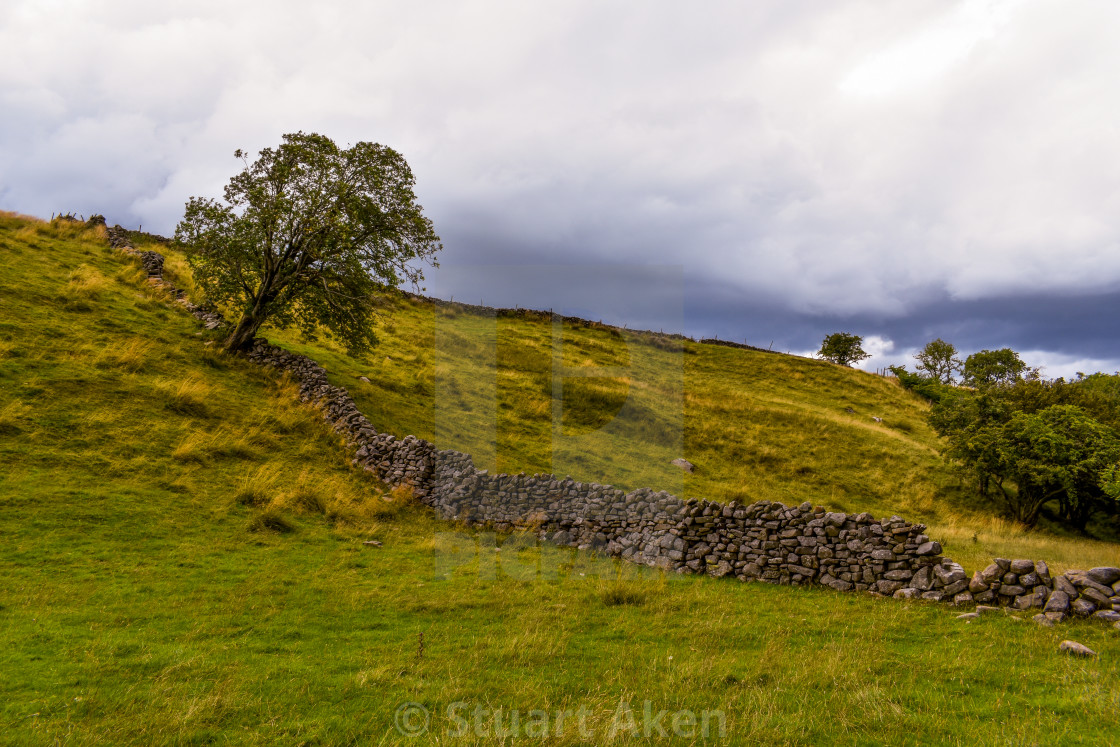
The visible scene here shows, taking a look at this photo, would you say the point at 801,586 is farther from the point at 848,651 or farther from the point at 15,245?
the point at 15,245

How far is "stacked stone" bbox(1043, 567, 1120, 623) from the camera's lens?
27.0 feet

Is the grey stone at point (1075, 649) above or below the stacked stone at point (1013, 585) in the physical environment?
below

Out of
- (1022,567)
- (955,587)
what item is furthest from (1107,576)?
(955,587)

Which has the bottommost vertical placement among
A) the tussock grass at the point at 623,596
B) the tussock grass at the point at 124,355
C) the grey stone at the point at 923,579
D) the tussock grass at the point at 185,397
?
the tussock grass at the point at 623,596

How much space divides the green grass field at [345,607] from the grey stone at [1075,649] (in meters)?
0.14

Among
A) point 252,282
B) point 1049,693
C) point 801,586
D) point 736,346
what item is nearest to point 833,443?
point 801,586

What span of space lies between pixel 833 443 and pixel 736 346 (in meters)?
42.5

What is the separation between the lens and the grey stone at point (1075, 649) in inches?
271

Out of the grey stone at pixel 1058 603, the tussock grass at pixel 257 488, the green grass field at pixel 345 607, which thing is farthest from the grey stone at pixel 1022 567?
the tussock grass at pixel 257 488

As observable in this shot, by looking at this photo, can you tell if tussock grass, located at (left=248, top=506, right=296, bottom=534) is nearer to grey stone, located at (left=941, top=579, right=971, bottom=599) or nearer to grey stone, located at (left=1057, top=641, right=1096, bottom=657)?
grey stone, located at (left=941, top=579, right=971, bottom=599)

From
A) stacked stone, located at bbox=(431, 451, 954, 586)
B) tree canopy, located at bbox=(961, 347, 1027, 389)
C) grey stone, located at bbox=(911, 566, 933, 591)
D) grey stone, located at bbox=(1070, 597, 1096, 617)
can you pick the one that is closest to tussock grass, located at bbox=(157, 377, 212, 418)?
stacked stone, located at bbox=(431, 451, 954, 586)

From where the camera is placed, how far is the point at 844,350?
78.8 metres

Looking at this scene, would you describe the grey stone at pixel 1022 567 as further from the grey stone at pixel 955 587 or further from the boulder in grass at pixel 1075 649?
the boulder in grass at pixel 1075 649

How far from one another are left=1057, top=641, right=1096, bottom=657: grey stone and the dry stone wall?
1411 millimetres
